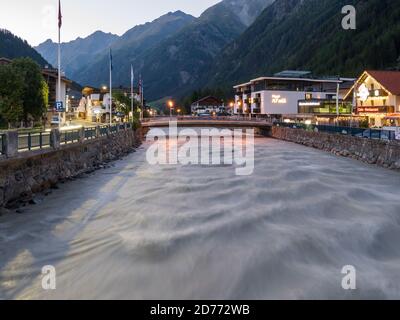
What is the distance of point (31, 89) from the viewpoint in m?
69.4

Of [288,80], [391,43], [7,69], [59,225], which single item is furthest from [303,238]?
[391,43]

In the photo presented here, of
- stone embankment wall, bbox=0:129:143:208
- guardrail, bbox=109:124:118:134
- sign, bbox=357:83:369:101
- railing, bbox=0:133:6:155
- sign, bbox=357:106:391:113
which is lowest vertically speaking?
stone embankment wall, bbox=0:129:143:208

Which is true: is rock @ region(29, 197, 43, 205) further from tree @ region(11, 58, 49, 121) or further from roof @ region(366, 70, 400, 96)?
roof @ region(366, 70, 400, 96)

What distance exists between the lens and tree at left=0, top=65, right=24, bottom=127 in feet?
209

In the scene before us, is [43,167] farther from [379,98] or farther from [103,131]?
[379,98]

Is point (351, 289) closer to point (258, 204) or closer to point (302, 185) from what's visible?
point (258, 204)

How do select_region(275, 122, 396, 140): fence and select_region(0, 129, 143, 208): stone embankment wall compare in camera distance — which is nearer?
select_region(0, 129, 143, 208): stone embankment wall

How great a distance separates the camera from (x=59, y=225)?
22906mm

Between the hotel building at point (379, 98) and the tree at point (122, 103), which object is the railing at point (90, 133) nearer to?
the hotel building at point (379, 98)

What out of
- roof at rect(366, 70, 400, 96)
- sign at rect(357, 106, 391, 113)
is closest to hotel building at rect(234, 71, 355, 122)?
roof at rect(366, 70, 400, 96)

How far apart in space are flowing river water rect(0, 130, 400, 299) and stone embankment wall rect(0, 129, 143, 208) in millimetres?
1411

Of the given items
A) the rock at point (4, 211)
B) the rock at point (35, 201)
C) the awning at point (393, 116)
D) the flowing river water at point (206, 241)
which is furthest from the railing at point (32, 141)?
the awning at point (393, 116)

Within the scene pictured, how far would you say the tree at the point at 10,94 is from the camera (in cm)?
6362

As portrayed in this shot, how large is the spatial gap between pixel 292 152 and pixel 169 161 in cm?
2034
